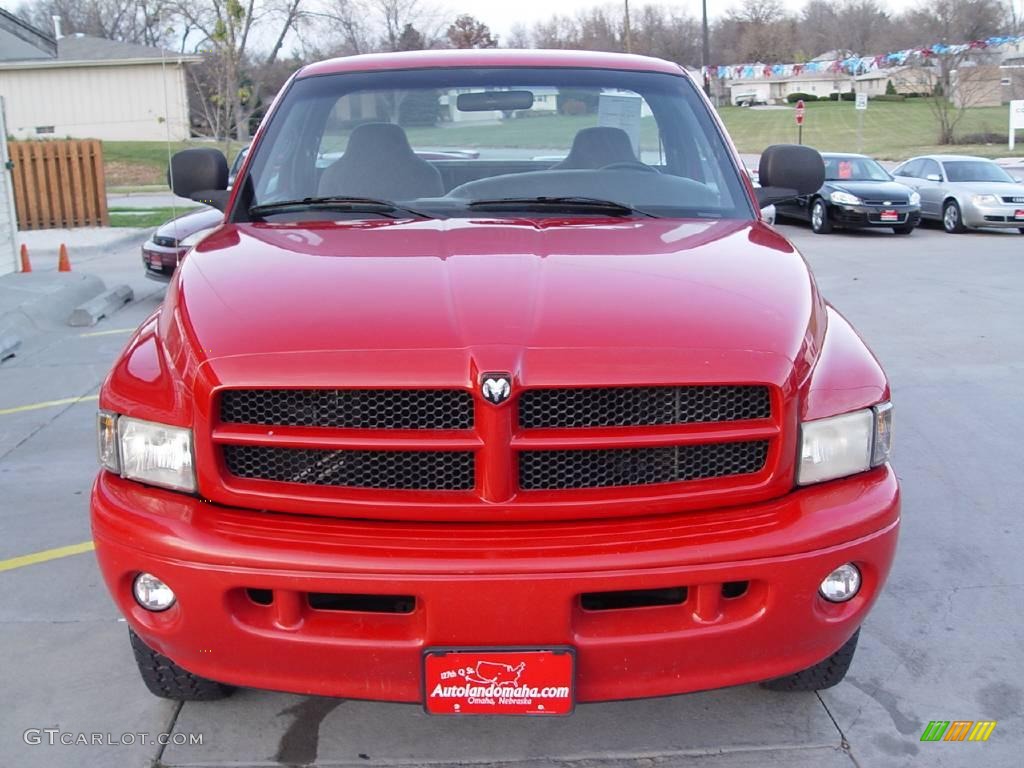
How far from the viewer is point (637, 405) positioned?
252 centimetres

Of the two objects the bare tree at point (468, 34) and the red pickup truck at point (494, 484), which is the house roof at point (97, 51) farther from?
the red pickup truck at point (494, 484)

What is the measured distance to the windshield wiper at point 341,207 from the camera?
3.59 metres

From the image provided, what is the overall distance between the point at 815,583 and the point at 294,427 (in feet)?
4.01

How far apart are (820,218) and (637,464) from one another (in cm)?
1711

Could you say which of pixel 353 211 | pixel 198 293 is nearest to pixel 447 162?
pixel 353 211

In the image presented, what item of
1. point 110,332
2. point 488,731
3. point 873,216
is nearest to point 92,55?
point 873,216

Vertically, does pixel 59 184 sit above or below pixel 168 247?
above

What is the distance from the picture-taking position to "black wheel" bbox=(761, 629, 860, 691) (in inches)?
120

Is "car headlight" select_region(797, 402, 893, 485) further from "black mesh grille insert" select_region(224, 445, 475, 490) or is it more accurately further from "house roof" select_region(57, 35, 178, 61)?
"house roof" select_region(57, 35, 178, 61)

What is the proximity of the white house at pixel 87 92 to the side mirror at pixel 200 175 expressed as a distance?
37436mm

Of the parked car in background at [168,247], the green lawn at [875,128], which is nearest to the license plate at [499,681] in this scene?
the parked car in background at [168,247]

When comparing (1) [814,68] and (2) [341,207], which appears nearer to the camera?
(2) [341,207]

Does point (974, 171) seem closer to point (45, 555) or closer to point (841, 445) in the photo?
point (45, 555)

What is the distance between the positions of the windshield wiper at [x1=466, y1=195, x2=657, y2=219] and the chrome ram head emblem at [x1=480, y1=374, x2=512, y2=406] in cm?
133
